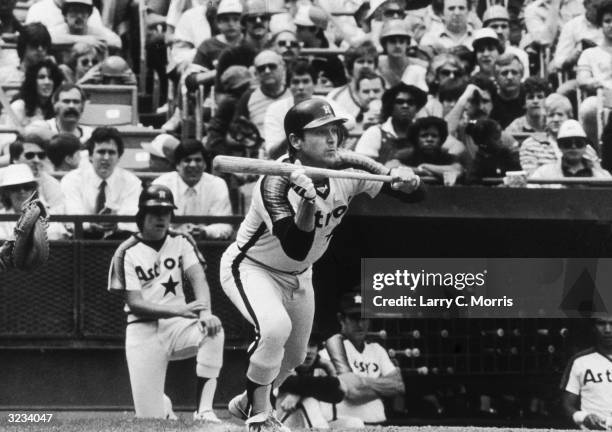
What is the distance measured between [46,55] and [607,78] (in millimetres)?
4745

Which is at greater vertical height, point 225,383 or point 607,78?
point 607,78

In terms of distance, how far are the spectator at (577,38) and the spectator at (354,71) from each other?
72.0 inches

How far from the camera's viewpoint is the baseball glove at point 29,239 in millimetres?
6719

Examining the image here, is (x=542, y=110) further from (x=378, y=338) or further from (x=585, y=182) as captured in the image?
(x=378, y=338)

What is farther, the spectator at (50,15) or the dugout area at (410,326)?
the spectator at (50,15)

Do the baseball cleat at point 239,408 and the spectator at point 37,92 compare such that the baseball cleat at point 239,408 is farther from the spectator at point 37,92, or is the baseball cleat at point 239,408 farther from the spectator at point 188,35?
the spectator at point 188,35

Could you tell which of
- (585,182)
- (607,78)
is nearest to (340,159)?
(585,182)

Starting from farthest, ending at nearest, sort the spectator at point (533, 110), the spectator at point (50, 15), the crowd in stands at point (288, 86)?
1. the spectator at point (50, 15)
2. the spectator at point (533, 110)
3. the crowd in stands at point (288, 86)

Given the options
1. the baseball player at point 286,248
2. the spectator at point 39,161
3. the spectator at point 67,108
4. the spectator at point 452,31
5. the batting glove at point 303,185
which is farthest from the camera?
the spectator at point 452,31

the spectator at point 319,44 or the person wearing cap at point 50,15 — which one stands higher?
the person wearing cap at point 50,15

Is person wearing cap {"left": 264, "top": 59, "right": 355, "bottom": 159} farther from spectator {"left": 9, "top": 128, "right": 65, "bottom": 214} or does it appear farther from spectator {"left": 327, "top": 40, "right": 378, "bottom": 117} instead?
spectator {"left": 9, "top": 128, "right": 65, "bottom": 214}

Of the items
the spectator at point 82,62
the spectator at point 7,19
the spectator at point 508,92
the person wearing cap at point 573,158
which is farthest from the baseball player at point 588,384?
the spectator at point 7,19

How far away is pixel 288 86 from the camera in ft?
37.6

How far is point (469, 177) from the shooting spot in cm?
1003
